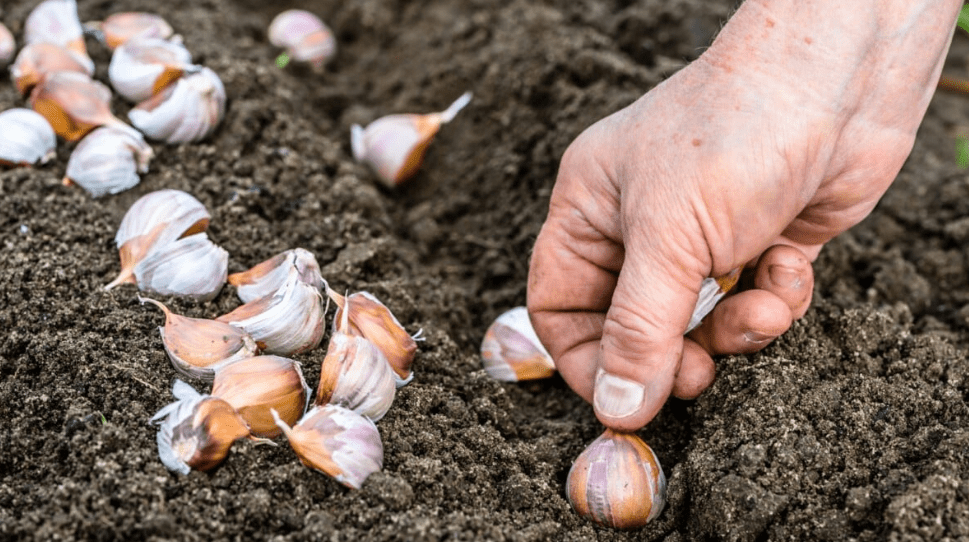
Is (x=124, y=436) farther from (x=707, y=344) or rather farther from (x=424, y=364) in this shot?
(x=707, y=344)

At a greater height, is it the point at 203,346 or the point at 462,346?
the point at 203,346

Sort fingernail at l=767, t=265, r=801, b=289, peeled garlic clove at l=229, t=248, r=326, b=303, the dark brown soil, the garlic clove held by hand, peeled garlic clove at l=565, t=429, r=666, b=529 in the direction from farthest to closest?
the garlic clove held by hand
peeled garlic clove at l=229, t=248, r=326, b=303
fingernail at l=767, t=265, r=801, b=289
peeled garlic clove at l=565, t=429, r=666, b=529
the dark brown soil

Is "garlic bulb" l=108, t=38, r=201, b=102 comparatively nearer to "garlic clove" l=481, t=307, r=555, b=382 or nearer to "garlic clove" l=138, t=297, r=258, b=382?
"garlic clove" l=138, t=297, r=258, b=382

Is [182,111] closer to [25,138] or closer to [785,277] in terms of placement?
[25,138]

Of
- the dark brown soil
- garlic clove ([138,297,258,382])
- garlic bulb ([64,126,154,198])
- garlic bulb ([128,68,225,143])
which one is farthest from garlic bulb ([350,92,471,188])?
garlic clove ([138,297,258,382])

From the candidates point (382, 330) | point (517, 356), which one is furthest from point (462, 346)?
point (382, 330)

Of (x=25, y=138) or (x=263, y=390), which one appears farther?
(x=25, y=138)
